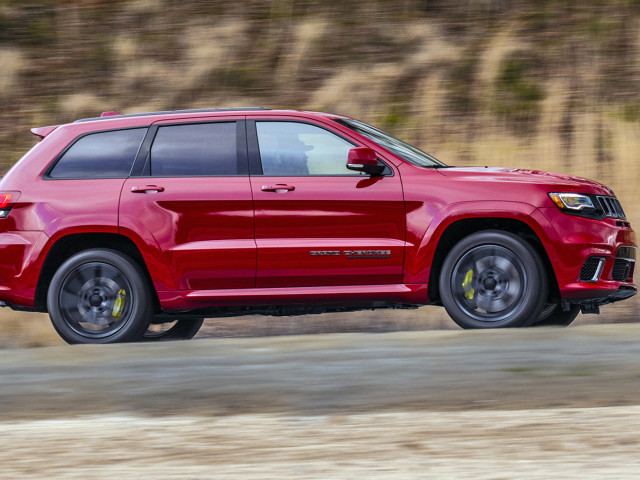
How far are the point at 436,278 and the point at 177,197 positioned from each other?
1946 millimetres

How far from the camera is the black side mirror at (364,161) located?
7141mm

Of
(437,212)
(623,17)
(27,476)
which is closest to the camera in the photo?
(27,476)

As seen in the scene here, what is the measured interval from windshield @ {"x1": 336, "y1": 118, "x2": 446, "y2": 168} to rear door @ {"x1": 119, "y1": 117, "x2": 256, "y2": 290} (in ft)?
2.85

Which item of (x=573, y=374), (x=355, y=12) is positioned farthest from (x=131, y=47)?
(x=573, y=374)

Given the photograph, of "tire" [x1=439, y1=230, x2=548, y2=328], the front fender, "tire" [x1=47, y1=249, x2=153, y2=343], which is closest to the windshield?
the front fender

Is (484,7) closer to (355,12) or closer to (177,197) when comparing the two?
(355,12)

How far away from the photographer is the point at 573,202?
728 centimetres

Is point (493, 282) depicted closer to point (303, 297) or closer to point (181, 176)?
point (303, 297)

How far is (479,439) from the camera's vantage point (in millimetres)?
4574

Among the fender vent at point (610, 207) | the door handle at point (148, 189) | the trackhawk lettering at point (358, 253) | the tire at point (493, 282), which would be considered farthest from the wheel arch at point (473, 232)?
the door handle at point (148, 189)

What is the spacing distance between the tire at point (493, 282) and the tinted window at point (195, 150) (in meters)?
1.76

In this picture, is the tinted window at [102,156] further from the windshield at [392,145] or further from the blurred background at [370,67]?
the blurred background at [370,67]

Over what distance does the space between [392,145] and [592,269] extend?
1.74 m

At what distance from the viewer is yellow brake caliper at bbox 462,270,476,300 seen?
7.24 m
